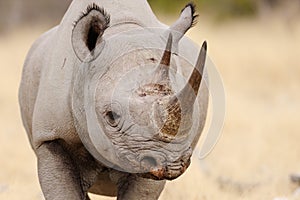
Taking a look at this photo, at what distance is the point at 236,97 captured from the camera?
1526cm

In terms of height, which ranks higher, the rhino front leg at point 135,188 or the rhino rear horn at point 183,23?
the rhino rear horn at point 183,23

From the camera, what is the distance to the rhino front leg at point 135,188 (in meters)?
5.31

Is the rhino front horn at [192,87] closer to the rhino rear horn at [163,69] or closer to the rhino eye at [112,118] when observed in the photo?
the rhino rear horn at [163,69]

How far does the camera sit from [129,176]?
5320 millimetres

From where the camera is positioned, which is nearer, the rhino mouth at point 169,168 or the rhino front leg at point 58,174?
the rhino mouth at point 169,168

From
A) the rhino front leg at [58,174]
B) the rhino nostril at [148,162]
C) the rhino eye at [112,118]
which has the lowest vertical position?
the rhino front leg at [58,174]

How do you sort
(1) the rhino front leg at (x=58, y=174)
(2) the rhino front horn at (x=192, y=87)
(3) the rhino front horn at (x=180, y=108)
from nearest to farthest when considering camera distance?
1. (3) the rhino front horn at (x=180, y=108)
2. (2) the rhino front horn at (x=192, y=87)
3. (1) the rhino front leg at (x=58, y=174)

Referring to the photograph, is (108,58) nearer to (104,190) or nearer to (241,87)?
(104,190)

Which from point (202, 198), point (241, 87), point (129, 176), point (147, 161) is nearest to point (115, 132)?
point (147, 161)

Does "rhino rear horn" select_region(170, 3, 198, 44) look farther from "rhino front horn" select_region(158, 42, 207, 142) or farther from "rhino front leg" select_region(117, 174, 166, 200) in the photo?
"rhino front leg" select_region(117, 174, 166, 200)

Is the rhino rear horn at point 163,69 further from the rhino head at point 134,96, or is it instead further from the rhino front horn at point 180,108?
the rhino front horn at point 180,108

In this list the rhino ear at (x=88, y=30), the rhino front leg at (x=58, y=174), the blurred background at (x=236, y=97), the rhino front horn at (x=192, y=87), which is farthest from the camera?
the blurred background at (x=236, y=97)

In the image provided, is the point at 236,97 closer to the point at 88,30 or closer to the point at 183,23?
the point at 183,23

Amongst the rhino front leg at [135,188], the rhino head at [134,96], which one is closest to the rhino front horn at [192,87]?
the rhino head at [134,96]
